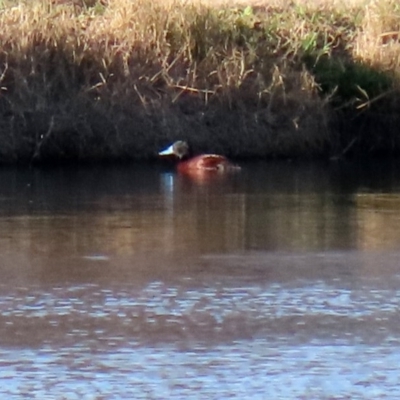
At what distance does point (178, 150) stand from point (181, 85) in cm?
128

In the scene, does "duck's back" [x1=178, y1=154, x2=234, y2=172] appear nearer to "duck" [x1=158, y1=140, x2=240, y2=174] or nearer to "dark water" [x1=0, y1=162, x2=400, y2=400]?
"duck" [x1=158, y1=140, x2=240, y2=174]

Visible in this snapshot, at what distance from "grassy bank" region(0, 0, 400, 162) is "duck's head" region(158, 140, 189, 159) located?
47cm

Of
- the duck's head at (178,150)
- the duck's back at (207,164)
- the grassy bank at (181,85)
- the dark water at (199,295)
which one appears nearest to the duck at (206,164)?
the duck's back at (207,164)

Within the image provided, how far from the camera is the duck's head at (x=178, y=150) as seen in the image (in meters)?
14.1

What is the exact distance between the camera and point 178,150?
14133 millimetres

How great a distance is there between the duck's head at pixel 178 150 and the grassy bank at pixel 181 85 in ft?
1.54

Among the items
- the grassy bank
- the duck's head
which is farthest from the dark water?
the grassy bank

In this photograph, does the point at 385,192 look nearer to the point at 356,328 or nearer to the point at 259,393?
the point at 356,328

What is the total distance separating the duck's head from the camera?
14.1 metres

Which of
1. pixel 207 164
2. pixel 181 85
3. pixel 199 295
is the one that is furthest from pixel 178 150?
pixel 199 295

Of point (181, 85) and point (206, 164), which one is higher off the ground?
point (181, 85)

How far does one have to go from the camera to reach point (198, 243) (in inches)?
344

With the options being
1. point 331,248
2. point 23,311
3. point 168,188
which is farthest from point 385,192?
point 23,311

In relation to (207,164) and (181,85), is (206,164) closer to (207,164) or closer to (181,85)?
(207,164)
